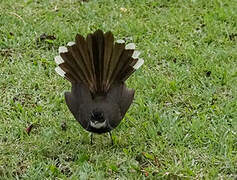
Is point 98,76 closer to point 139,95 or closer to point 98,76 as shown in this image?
point 98,76

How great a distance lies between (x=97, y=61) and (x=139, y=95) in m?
1.14

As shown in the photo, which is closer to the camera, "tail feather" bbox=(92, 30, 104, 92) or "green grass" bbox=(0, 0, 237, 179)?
"tail feather" bbox=(92, 30, 104, 92)

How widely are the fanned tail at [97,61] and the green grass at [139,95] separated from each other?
0.53 meters

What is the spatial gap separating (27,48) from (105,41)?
2.24 meters

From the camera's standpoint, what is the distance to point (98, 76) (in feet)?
13.1

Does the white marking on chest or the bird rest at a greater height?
the bird

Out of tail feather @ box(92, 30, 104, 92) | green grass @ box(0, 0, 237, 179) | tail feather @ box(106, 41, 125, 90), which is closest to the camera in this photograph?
tail feather @ box(92, 30, 104, 92)

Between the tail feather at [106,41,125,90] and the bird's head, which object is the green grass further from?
the tail feather at [106,41,125,90]

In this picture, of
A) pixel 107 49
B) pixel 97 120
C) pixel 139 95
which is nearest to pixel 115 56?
pixel 107 49

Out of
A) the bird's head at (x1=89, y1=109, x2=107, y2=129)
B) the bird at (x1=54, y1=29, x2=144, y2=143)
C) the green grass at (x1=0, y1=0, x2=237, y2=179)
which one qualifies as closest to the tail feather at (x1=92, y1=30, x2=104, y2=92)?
the bird at (x1=54, y1=29, x2=144, y2=143)

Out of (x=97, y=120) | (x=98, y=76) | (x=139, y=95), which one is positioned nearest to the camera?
(x=97, y=120)

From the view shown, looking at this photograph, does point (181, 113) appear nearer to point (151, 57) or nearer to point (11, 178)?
point (151, 57)

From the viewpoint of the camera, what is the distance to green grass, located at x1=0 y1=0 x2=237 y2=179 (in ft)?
13.3

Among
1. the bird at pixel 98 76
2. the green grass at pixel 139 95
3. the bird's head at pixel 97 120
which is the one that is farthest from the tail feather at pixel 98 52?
the green grass at pixel 139 95
